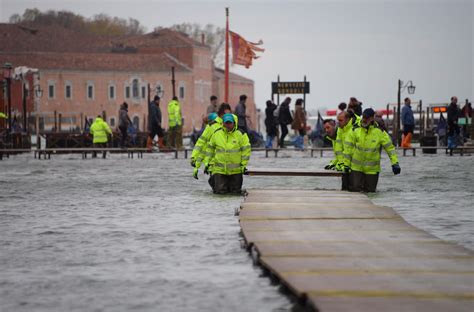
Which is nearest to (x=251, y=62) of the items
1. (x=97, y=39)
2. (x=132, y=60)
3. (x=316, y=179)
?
(x=316, y=179)

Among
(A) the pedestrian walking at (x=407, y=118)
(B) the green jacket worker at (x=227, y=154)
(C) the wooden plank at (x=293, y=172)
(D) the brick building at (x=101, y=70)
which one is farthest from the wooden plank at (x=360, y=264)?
(D) the brick building at (x=101, y=70)

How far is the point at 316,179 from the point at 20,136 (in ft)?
81.0

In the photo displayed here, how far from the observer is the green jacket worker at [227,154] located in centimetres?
1834

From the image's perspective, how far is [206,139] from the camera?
746 inches

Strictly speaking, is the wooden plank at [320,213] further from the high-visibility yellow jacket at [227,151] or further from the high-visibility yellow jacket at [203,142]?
the high-visibility yellow jacket at [203,142]

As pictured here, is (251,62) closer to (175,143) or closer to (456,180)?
(175,143)

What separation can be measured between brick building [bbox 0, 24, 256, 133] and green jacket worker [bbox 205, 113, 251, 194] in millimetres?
98887

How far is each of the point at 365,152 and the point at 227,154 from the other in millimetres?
2177

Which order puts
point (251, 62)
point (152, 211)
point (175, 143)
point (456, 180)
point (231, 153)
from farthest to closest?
point (251, 62), point (175, 143), point (456, 180), point (231, 153), point (152, 211)

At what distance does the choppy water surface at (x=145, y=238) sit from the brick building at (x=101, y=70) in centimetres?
9669

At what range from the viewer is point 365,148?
18.7 meters

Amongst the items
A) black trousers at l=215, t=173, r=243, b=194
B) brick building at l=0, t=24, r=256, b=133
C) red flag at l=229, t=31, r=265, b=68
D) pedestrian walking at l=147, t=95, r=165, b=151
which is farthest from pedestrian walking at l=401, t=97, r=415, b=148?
brick building at l=0, t=24, r=256, b=133

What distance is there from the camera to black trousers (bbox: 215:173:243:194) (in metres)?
18.8

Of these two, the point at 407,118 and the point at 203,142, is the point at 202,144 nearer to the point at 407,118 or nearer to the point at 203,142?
the point at 203,142
